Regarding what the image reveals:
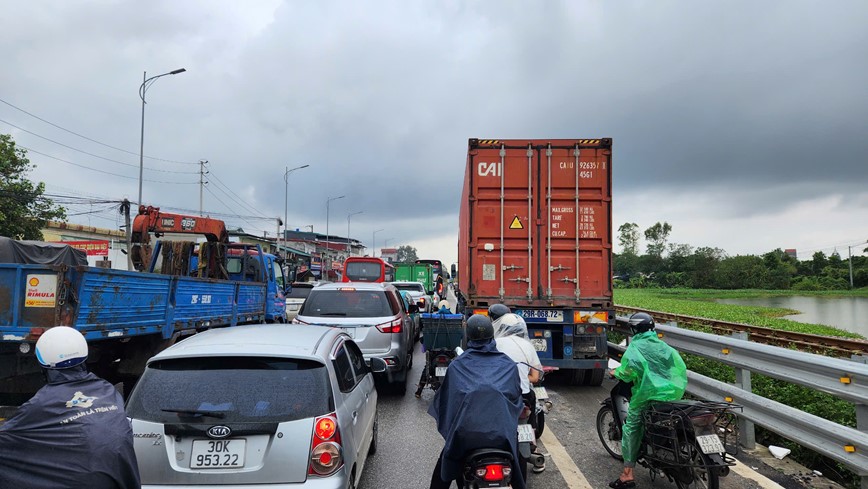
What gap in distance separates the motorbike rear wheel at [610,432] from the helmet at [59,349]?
433cm

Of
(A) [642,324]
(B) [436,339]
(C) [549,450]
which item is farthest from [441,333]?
(A) [642,324]

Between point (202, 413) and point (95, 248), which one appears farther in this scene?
point (95, 248)

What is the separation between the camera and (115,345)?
7.14 metres

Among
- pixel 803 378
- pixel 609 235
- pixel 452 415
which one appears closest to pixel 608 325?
pixel 609 235

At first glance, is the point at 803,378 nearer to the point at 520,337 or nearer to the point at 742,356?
the point at 742,356

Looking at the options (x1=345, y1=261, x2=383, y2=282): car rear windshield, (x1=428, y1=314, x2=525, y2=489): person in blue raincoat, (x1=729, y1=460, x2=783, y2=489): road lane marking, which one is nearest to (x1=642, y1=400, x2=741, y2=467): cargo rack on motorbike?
(x1=729, y1=460, x2=783, y2=489): road lane marking

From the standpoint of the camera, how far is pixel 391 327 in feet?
26.3

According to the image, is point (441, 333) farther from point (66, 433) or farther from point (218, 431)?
point (66, 433)

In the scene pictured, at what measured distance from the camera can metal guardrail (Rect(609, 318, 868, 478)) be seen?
3.87 m

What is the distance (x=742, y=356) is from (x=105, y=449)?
5.50 metres

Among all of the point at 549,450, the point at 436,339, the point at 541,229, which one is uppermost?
the point at 541,229

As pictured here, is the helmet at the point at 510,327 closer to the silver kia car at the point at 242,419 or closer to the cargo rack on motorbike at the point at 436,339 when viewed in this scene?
the silver kia car at the point at 242,419

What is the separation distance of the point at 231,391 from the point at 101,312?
3.79 m

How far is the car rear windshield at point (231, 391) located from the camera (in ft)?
10.1
